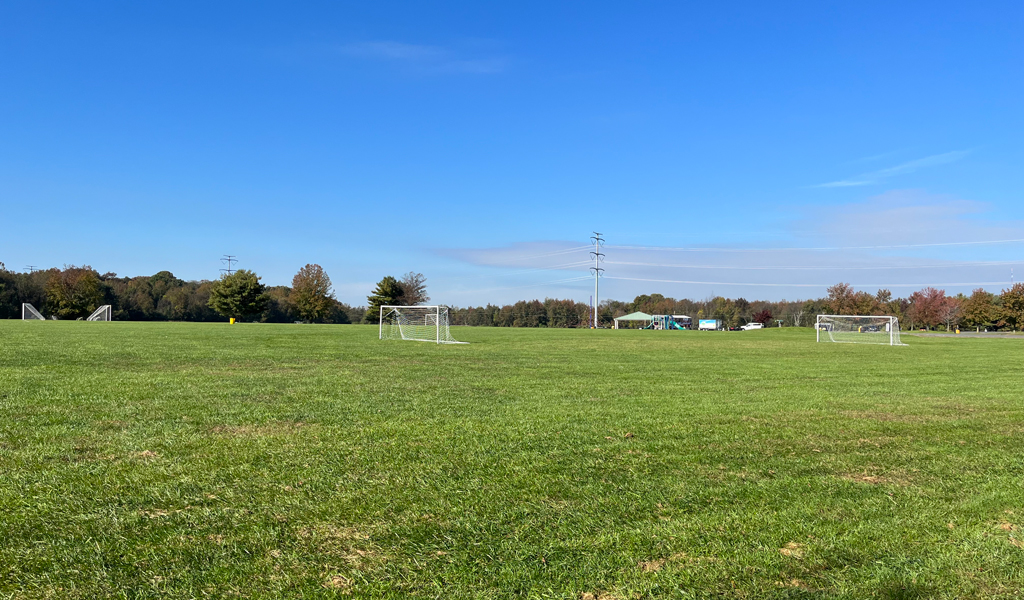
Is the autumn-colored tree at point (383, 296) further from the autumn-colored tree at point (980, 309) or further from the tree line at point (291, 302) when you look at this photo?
the autumn-colored tree at point (980, 309)

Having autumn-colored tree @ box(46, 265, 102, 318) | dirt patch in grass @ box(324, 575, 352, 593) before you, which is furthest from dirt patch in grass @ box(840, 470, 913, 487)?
autumn-colored tree @ box(46, 265, 102, 318)

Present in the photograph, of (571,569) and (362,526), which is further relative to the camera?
(362,526)

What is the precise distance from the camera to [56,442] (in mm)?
5750

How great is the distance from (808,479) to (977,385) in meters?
10.6

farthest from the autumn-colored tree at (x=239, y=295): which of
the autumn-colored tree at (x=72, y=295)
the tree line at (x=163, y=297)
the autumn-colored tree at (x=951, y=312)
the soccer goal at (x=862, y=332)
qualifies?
the autumn-colored tree at (x=951, y=312)

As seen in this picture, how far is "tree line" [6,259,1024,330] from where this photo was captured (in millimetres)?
77312

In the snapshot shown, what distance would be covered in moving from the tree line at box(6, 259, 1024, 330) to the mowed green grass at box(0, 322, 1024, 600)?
64.6 m

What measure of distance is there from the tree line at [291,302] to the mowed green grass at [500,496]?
6461cm

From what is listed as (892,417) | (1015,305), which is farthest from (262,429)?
(1015,305)

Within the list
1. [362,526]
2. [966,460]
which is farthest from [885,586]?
[966,460]

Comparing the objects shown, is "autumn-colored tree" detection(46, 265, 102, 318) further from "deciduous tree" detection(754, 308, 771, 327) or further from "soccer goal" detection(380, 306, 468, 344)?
"deciduous tree" detection(754, 308, 771, 327)

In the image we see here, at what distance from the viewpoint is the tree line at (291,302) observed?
77.3 metres

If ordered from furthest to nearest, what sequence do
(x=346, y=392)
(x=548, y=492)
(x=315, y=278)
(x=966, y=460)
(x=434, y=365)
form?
(x=315, y=278) < (x=434, y=365) < (x=346, y=392) < (x=966, y=460) < (x=548, y=492)

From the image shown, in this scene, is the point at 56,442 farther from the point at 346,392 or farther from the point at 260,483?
the point at 346,392
